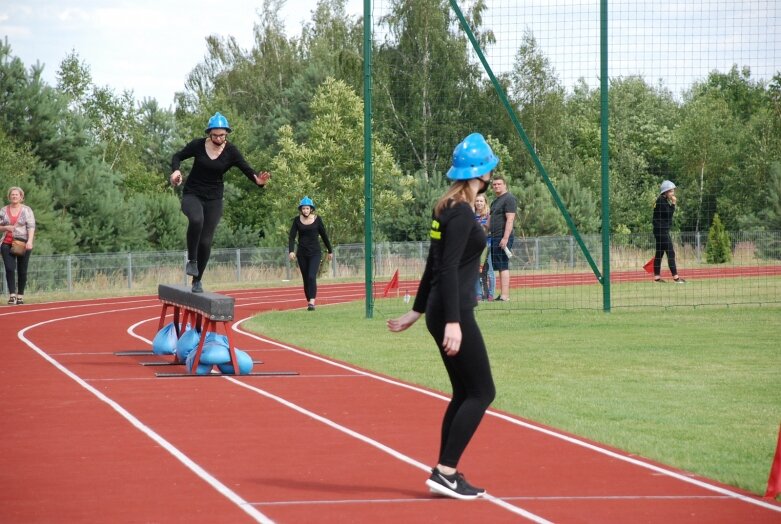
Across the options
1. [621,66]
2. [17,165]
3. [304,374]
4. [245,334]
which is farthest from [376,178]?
[304,374]

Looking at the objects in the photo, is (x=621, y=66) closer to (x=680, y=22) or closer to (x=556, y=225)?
(x=680, y=22)

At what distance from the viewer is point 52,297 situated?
103 feet

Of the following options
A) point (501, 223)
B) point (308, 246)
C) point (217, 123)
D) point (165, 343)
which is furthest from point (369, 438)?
point (308, 246)

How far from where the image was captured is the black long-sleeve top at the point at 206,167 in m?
14.2

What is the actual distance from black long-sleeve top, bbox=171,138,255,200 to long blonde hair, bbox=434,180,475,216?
7.25 meters

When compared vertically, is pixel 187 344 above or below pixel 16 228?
below

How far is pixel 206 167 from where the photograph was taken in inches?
561

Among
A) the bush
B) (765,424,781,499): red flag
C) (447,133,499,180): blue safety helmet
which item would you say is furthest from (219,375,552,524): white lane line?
the bush

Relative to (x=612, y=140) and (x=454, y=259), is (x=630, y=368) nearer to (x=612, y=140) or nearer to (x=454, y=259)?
(x=454, y=259)

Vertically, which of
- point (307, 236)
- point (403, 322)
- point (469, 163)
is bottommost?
point (403, 322)

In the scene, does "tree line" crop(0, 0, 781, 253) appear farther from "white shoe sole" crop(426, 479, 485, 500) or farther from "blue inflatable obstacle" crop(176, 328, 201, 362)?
"white shoe sole" crop(426, 479, 485, 500)

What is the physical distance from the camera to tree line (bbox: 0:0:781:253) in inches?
1176

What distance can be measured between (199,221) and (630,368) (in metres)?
4.99

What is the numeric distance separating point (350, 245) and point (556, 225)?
34.4ft
